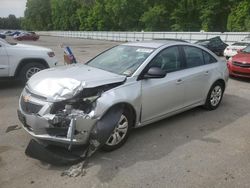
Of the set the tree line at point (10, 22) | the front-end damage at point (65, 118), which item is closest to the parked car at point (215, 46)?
the front-end damage at point (65, 118)

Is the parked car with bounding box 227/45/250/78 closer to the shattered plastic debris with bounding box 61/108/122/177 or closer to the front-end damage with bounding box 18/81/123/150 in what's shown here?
the shattered plastic debris with bounding box 61/108/122/177

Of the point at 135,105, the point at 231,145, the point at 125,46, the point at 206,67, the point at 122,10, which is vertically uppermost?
the point at 122,10

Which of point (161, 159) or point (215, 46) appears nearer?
point (161, 159)

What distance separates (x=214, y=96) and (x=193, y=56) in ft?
3.72

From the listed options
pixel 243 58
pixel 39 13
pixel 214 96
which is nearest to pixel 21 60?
pixel 214 96

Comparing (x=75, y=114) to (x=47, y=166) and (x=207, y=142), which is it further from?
(x=207, y=142)

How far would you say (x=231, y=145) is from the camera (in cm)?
446

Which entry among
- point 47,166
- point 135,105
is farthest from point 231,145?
point 47,166

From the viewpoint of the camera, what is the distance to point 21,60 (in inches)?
300

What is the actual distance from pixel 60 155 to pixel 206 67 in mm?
3556

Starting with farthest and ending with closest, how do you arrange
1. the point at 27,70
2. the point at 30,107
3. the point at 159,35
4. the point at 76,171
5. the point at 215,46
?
the point at 159,35 → the point at 215,46 → the point at 27,70 → the point at 30,107 → the point at 76,171

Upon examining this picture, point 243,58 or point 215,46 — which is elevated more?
point 243,58

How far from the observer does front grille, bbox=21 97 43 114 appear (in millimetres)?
3790

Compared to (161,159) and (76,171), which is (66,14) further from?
(76,171)
